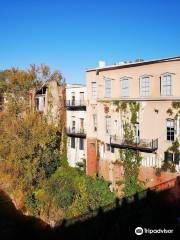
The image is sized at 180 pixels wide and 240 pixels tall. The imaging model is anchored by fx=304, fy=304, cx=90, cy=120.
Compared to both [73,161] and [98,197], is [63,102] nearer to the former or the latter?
[73,161]

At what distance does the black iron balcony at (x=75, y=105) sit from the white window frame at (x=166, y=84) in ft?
38.0

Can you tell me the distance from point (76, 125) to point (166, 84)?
577 inches

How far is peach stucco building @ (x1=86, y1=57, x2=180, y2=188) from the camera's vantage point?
27.0 meters

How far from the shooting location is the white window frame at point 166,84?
26891 mm

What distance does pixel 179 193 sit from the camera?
20.5 meters

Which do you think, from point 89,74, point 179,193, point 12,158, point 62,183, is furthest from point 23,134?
point 179,193

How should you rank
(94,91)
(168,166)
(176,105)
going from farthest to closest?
(94,91) < (168,166) < (176,105)

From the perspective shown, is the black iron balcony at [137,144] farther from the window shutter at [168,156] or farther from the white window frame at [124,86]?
the white window frame at [124,86]

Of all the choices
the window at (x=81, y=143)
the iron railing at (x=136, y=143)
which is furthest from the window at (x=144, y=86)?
the window at (x=81, y=143)

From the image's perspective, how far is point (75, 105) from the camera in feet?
124

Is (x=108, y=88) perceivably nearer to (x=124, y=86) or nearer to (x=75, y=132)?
(x=124, y=86)

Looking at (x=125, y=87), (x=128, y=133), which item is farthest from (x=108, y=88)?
(x=128, y=133)

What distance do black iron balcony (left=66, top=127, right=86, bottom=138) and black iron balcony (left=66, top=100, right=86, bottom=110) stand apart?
2.64 meters

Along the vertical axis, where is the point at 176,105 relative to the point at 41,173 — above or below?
above
